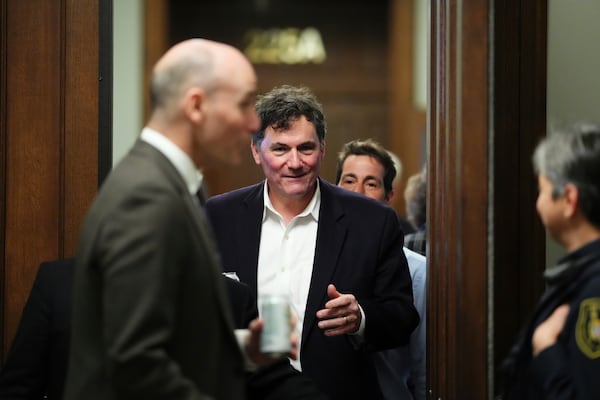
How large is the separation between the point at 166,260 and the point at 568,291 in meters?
0.78

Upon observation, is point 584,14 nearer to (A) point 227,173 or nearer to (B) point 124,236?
(B) point 124,236

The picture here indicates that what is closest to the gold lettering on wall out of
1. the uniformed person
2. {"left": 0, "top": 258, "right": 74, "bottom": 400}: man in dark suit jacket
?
{"left": 0, "top": 258, "right": 74, "bottom": 400}: man in dark suit jacket

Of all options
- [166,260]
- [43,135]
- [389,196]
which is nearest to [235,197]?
[43,135]

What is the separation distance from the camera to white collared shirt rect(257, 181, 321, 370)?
10.0ft

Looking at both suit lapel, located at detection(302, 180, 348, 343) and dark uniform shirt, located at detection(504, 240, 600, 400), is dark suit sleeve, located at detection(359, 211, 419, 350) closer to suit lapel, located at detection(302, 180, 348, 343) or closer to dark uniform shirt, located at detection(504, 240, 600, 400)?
suit lapel, located at detection(302, 180, 348, 343)

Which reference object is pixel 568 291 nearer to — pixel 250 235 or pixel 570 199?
pixel 570 199

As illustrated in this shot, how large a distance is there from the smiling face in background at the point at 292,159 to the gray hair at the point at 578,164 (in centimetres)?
121

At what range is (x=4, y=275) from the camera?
2.76 m

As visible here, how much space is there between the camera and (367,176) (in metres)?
3.91

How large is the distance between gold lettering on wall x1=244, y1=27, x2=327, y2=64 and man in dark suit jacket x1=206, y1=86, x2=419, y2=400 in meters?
5.42

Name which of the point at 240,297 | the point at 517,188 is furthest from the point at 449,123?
the point at 240,297

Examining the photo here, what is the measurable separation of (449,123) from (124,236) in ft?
3.44

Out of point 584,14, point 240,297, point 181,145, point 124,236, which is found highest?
point 584,14

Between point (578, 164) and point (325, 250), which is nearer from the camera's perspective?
point (578, 164)
